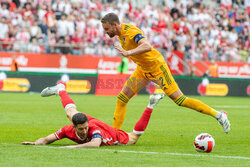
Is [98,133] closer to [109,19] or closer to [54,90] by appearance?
[54,90]

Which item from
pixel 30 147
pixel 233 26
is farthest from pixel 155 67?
pixel 233 26

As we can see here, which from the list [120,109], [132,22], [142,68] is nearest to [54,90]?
[120,109]

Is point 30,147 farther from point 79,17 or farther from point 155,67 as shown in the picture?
point 79,17

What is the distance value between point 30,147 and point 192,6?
27512mm

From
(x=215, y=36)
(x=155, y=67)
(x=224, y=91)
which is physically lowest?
(x=224, y=91)

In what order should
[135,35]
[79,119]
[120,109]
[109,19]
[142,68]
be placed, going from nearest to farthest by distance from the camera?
[79,119]
[109,19]
[135,35]
[142,68]
[120,109]

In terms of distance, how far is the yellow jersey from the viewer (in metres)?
9.88

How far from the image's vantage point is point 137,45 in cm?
996

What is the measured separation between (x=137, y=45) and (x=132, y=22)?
828 inches

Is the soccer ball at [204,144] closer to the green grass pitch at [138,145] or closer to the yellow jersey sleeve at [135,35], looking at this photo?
the green grass pitch at [138,145]

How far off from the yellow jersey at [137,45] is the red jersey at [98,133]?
1529mm

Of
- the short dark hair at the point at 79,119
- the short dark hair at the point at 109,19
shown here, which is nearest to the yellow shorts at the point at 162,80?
the short dark hair at the point at 109,19

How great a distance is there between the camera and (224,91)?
98.3ft

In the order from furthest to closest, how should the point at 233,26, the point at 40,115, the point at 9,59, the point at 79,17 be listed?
1. the point at 233,26
2. the point at 79,17
3. the point at 9,59
4. the point at 40,115
